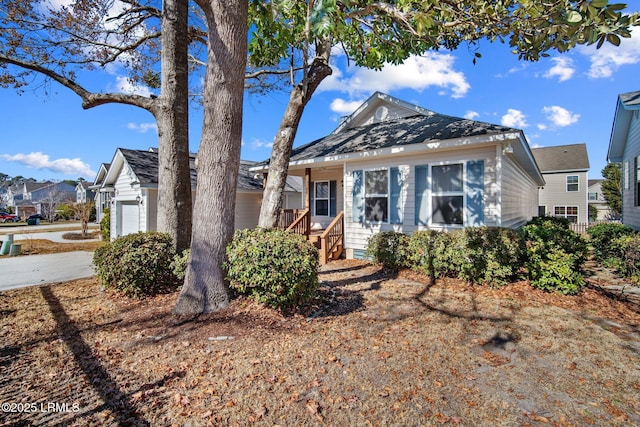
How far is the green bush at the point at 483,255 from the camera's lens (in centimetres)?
601

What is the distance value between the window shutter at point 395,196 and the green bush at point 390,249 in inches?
24.9

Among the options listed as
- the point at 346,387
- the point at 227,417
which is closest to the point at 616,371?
the point at 346,387

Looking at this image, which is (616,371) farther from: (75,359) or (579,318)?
(75,359)

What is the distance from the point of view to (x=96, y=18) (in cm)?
870

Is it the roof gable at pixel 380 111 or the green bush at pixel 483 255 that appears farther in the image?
the roof gable at pixel 380 111

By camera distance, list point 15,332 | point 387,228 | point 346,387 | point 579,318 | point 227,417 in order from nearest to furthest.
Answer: point 227,417 → point 346,387 → point 15,332 → point 579,318 → point 387,228

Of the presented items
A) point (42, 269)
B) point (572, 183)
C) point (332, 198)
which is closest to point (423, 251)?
point (332, 198)

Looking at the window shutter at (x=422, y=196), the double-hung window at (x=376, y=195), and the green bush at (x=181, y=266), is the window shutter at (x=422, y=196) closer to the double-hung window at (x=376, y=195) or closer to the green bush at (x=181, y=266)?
the double-hung window at (x=376, y=195)

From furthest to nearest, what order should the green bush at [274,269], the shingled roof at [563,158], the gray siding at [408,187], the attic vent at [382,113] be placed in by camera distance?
1. the shingled roof at [563,158]
2. the attic vent at [382,113]
3. the gray siding at [408,187]
4. the green bush at [274,269]

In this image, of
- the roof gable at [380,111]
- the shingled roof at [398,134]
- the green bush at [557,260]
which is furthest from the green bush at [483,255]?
the roof gable at [380,111]

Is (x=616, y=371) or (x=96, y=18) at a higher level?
(x=96, y=18)

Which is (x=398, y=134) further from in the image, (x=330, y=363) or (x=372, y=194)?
(x=330, y=363)

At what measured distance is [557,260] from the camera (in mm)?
5543

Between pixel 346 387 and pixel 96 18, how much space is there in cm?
1152
